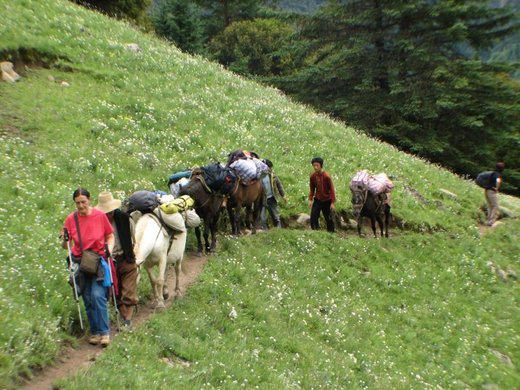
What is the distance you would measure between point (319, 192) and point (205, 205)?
5.00 meters

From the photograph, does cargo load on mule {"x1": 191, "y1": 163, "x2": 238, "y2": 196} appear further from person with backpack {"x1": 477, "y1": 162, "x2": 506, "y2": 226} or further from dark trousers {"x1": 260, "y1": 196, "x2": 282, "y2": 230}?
person with backpack {"x1": 477, "y1": 162, "x2": 506, "y2": 226}

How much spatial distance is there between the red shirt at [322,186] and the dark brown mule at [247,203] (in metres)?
2.02

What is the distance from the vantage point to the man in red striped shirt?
15.7 m

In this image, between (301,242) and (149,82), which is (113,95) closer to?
(149,82)

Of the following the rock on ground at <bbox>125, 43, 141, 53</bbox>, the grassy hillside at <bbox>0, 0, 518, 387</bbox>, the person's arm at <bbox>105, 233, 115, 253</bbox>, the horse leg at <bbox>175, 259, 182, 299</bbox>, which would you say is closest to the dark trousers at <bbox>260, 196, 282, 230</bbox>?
the grassy hillside at <bbox>0, 0, 518, 387</bbox>

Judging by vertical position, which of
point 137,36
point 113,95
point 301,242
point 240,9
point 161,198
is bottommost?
point 301,242

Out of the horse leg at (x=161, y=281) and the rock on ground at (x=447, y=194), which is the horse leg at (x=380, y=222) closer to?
the rock on ground at (x=447, y=194)

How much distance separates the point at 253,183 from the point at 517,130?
31.9 metres

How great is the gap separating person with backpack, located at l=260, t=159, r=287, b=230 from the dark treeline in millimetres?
20606

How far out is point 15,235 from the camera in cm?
979

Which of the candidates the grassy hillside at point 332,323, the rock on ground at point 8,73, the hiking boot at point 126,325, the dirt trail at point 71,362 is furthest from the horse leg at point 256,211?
the rock on ground at point 8,73

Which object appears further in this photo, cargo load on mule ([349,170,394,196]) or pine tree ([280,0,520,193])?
pine tree ([280,0,520,193])

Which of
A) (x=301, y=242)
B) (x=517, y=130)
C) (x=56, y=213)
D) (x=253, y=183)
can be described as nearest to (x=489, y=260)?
(x=301, y=242)

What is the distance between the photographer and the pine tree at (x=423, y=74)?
112 ft
